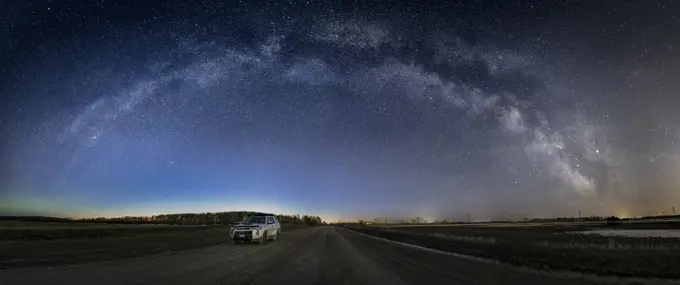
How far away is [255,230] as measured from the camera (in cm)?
2742

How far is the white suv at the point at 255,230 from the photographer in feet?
89.0

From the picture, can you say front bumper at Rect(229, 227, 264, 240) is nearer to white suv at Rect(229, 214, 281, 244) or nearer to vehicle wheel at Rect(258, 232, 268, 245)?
white suv at Rect(229, 214, 281, 244)

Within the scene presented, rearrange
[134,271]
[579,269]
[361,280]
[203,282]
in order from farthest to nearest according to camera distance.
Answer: [579,269], [134,271], [361,280], [203,282]

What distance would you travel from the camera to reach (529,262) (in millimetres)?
15336

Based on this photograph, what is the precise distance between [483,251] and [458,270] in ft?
30.1

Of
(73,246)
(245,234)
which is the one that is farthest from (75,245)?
(245,234)

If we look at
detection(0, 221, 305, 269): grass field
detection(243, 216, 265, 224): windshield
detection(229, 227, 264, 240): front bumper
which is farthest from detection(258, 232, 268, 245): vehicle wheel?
detection(0, 221, 305, 269): grass field

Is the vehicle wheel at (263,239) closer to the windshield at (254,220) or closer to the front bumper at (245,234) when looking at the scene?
the front bumper at (245,234)

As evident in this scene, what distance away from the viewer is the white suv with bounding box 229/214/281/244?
2713 centimetres

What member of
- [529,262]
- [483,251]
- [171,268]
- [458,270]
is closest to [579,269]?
[529,262]

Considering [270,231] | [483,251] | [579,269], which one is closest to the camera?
[579,269]

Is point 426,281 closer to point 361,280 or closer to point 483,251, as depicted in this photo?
point 361,280

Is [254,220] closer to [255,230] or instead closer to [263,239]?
[263,239]

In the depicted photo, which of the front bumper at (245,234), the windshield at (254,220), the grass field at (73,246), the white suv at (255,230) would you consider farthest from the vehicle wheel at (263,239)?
the grass field at (73,246)
